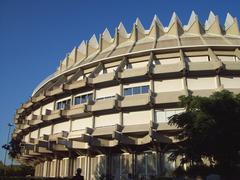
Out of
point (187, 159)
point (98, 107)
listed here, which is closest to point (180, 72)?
point (98, 107)

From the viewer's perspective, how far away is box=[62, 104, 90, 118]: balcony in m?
33.5

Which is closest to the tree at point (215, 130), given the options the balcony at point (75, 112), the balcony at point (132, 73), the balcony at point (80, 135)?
the balcony at point (80, 135)

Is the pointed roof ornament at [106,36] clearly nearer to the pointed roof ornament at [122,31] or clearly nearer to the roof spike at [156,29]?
the pointed roof ornament at [122,31]

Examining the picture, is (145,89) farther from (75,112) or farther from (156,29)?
(156,29)

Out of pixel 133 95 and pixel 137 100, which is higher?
pixel 133 95

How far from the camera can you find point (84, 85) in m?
34.4

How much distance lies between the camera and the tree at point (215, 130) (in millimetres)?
18812

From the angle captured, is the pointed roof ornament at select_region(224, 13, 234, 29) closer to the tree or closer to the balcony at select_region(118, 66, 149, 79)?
the balcony at select_region(118, 66, 149, 79)

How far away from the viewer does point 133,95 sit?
3266 centimetres

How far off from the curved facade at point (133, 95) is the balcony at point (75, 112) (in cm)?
12

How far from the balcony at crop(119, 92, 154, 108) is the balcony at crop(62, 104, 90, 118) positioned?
485 centimetres

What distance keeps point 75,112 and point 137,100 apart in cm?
790

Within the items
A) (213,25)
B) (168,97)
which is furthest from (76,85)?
(213,25)

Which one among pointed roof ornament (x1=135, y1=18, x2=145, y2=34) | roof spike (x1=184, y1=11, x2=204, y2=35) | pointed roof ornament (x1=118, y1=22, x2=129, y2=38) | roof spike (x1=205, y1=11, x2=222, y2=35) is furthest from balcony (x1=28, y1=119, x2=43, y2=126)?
roof spike (x1=205, y1=11, x2=222, y2=35)
